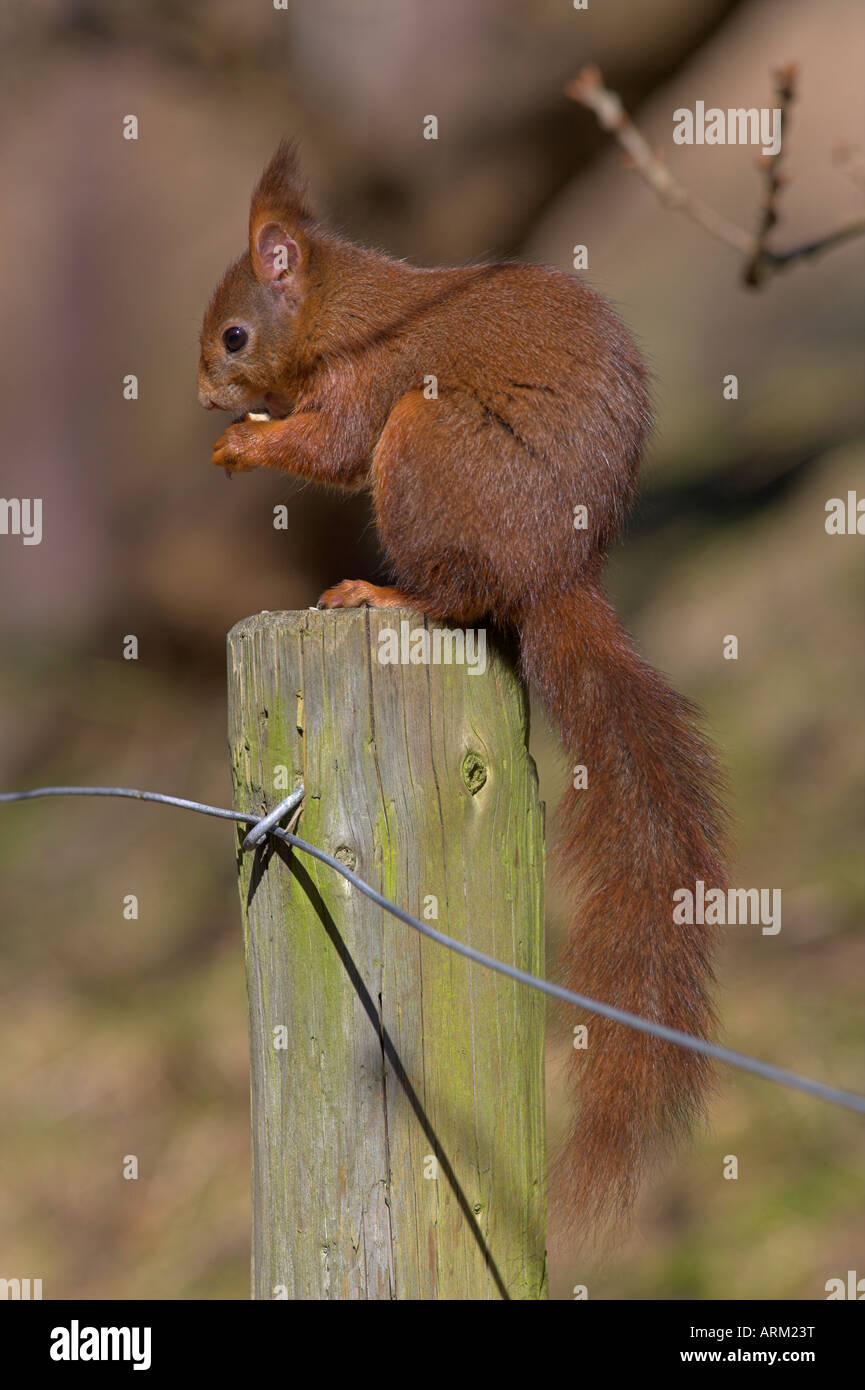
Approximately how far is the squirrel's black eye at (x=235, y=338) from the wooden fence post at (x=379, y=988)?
130 centimetres

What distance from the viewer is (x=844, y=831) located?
5652 millimetres

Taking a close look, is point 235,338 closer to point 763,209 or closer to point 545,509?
point 545,509

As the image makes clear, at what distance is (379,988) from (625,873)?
516 millimetres

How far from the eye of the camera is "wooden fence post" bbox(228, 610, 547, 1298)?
1.83 metres

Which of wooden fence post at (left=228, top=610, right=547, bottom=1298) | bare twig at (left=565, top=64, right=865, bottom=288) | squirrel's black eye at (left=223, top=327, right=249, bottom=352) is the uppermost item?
squirrel's black eye at (left=223, top=327, right=249, bottom=352)

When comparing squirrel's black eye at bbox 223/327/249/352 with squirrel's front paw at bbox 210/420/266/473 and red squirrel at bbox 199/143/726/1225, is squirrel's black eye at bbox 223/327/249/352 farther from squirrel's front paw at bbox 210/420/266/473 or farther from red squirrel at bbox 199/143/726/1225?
squirrel's front paw at bbox 210/420/266/473

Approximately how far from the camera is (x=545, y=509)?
240 centimetres

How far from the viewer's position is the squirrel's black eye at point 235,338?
3.03m

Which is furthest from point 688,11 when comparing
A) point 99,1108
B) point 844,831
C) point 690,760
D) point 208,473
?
point 99,1108

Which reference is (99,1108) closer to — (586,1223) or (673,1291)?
(673,1291)

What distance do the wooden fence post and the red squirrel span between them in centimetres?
19

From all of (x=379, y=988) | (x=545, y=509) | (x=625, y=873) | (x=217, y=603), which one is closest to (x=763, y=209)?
(x=545, y=509)

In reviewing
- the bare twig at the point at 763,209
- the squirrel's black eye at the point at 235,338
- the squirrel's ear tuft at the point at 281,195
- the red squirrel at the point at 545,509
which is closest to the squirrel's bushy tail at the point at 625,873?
the red squirrel at the point at 545,509

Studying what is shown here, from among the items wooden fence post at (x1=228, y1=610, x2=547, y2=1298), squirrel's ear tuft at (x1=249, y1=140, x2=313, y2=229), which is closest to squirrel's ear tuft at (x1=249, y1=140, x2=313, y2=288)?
squirrel's ear tuft at (x1=249, y1=140, x2=313, y2=229)
